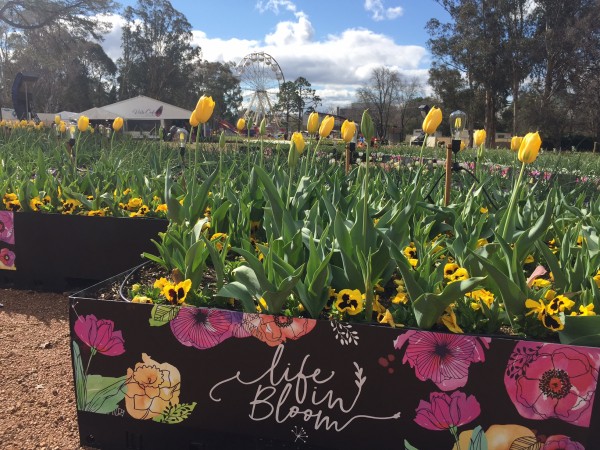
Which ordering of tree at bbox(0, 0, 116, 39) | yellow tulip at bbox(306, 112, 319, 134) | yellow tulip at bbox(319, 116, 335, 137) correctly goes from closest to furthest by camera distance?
yellow tulip at bbox(319, 116, 335, 137) < yellow tulip at bbox(306, 112, 319, 134) < tree at bbox(0, 0, 116, 39)

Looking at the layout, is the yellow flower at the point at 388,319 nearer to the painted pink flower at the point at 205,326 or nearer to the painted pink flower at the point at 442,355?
the painted pink flower at the point at 442,355

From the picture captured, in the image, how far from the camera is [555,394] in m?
1.41

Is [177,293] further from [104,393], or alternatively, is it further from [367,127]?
[367,127]

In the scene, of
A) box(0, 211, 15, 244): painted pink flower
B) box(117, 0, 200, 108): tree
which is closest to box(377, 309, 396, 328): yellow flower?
box(0, 211, 15, 244): painted pink flower

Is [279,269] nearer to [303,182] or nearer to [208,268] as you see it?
[208,268]

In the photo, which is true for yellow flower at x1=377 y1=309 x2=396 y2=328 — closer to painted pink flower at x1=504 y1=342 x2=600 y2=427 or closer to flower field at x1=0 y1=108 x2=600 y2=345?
flower field at x1=0 y1=108 x2=600 y2=345

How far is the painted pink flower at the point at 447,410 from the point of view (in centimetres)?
146

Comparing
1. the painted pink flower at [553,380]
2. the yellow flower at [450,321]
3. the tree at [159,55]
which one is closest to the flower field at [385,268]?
the yellow flower at [450,321]

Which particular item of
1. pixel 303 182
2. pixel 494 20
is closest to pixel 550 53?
pixel 494 20

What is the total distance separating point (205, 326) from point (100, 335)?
0.36 meters

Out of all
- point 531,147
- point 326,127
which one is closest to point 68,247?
point 326,127

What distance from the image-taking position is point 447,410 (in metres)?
1.47

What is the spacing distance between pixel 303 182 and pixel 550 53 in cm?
2976

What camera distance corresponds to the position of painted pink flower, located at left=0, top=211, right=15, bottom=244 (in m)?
3.47
